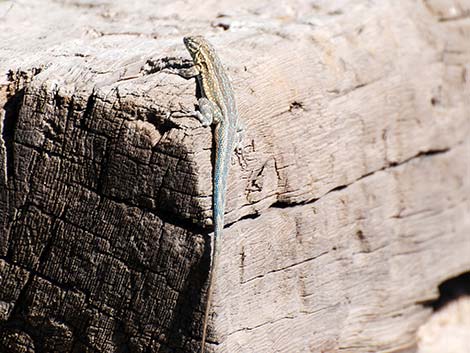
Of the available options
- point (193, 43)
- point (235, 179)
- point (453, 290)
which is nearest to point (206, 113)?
point (235, 179)

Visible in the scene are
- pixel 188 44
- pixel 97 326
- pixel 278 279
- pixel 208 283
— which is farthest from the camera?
pixel 188 44

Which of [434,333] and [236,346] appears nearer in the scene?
[236,346]

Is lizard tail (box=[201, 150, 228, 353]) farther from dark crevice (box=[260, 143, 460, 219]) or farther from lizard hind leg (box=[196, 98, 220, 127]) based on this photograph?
dark crevice (box=[260, 143, 460, 219])

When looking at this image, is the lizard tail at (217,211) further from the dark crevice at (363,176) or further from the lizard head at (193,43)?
the lizard head at (193,43)

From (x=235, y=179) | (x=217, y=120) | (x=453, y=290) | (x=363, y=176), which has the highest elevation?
(x=217, y=120)

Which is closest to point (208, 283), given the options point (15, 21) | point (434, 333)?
point (15, 21)

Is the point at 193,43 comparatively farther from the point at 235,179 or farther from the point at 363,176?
the point at 363,176

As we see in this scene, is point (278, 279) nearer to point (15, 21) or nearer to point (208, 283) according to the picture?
point (208, 283)
